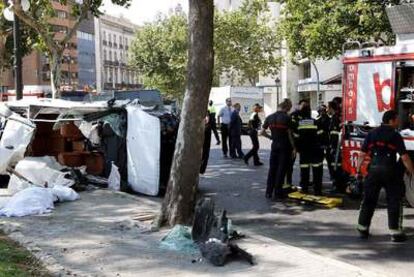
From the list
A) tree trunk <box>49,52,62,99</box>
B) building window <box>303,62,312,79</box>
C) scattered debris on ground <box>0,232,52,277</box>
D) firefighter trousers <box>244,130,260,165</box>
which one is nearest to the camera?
scattered debris on ground <box>0,232,52,277</box>

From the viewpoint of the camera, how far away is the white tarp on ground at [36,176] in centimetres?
1138

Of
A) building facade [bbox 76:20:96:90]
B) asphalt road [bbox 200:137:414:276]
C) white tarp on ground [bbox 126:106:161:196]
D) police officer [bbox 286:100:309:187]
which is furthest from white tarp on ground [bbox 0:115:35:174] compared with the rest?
building facade [bbox 76:20:96:90]

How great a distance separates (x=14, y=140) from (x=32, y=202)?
99.4 inches

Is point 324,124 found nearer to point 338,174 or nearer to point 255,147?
point 338,174

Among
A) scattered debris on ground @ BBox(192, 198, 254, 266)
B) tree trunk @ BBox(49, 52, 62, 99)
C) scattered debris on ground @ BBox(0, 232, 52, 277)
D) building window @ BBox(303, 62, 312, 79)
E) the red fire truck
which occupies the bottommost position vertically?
scattered debris on ground @ BBox(0, 232, 52, 277)

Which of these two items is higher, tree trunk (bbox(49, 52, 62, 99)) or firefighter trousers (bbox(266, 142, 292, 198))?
tree trunk (bbox(49, 52, 62, 99))

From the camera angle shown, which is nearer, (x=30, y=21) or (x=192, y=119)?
(x=192, y=119)

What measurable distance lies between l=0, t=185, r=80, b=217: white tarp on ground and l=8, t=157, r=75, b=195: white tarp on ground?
2.93 feet

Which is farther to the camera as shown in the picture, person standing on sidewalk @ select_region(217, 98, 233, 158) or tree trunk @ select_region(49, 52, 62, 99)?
tree trunk @ select_region(49, 52, 62, 99)

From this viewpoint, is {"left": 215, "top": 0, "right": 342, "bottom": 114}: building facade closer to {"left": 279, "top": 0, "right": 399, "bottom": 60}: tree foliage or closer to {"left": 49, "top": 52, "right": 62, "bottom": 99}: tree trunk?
{"left": 279, "top": 0, "right": 399, "bottom": 60}: tree foliage

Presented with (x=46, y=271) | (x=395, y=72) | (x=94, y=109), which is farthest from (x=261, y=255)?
(x=94, y=109)

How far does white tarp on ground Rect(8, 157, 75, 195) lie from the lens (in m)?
11.4

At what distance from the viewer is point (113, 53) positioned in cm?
12850

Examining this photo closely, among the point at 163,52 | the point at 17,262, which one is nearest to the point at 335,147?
the point at 17,262
